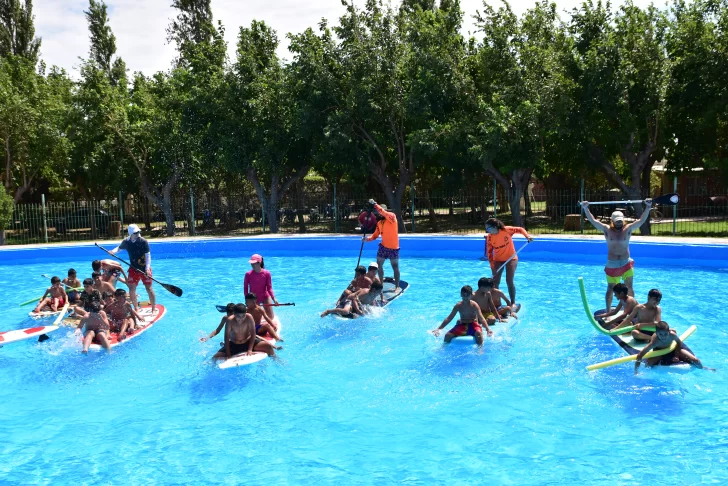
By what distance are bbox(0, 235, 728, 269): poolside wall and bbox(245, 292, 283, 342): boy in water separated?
11.2 meters

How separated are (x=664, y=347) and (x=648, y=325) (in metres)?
0.95

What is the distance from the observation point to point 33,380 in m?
9.02

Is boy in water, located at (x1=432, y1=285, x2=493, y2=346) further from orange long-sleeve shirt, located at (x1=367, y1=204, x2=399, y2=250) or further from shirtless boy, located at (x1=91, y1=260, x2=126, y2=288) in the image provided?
shirtless boy, located at (x1=91, y1=260, x2=126, y2=288)

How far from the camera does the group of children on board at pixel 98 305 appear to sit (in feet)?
33.1

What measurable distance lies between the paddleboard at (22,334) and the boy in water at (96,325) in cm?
111

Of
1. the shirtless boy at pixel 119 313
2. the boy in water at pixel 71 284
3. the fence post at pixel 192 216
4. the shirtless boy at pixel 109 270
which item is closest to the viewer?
the shirtless boy at pixel 119 313

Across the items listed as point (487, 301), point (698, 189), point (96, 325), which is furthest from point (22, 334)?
point (698, 189)

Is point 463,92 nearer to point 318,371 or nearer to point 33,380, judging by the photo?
point 318,371

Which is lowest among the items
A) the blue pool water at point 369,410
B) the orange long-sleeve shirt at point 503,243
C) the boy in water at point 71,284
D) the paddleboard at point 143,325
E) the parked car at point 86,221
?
the blue pool water at point 369,410

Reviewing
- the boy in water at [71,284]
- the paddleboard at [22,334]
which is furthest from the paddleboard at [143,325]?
the boy in water at [71,284]

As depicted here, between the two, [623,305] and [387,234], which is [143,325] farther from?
[623,305]

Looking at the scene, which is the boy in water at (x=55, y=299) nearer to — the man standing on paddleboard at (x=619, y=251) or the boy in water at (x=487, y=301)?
the boy in water at (x=487, y=301)

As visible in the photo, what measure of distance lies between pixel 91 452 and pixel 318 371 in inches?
128

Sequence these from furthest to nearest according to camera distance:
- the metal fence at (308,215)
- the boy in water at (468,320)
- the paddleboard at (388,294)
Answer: the metal fence at (308,215), the paddleboard at (388,294), the boy in water at (468,320)
